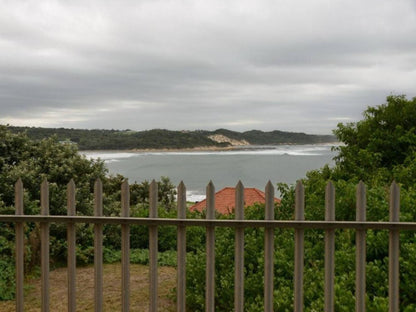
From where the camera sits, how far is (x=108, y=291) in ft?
26.1

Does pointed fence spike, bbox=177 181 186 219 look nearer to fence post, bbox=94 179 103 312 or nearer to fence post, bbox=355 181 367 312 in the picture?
fence post, bbox=94 179 103 312

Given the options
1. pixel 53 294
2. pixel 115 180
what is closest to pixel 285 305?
pixel 53 294

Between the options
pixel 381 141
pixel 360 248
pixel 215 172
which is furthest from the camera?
pixel 215 172

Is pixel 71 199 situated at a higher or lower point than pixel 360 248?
higher

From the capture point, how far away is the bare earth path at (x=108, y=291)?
23.8 ft

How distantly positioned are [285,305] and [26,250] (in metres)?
6.56

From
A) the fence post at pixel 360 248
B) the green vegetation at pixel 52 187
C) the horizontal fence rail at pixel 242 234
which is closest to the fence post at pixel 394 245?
the horizontal fence rail at pixel 242 234

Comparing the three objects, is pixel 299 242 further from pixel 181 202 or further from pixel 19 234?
pixel 19 234

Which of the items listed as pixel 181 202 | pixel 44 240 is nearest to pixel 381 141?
pixel 181 202

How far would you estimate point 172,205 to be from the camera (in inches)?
760

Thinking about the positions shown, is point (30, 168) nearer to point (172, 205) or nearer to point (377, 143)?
point (172, 205)

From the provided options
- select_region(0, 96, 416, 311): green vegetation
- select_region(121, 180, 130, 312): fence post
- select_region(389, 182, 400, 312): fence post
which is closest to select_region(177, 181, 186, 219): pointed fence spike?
select_region(121, 180, 130, 312): fence post

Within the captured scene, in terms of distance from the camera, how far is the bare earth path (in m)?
7.26

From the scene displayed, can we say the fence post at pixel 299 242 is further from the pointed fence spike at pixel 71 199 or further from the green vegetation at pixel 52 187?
the green vegetation at pixel 52 187
